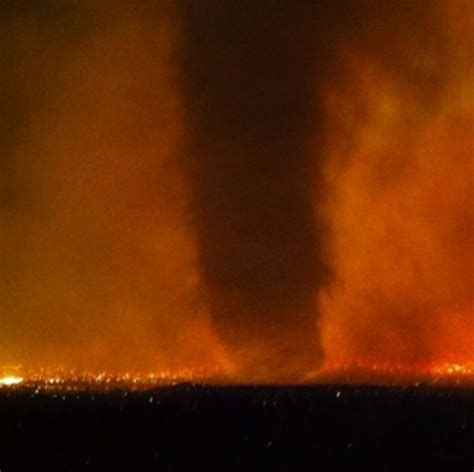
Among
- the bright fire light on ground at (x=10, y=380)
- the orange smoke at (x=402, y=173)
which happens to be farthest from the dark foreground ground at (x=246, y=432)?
the orange smoke at (x=402, y=173)

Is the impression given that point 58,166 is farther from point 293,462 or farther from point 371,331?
point 293,462

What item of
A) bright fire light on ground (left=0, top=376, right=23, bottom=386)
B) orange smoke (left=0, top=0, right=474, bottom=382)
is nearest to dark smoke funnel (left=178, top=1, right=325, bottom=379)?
orange smoke (left=0, top=0, right=474, bottom=382)

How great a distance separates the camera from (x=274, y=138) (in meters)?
30.5

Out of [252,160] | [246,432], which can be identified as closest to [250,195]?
[252,160]

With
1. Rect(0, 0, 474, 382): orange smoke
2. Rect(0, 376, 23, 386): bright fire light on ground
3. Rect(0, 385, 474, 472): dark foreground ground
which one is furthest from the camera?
Rect(0, 0, 474, 382): orange smoke

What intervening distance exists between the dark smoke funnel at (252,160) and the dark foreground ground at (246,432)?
10710mm

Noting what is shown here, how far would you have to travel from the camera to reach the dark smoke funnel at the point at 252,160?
1170 inches

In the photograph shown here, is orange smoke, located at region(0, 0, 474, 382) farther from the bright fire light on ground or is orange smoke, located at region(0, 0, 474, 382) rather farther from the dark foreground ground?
the dark foreground ground

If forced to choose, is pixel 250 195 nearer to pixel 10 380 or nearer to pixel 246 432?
pixel 10 380

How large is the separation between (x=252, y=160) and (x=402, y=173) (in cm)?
416

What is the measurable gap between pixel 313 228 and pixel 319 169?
159 centimetres

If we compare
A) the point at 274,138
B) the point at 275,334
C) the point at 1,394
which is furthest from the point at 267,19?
the point at 1,394

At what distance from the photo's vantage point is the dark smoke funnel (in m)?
29.7

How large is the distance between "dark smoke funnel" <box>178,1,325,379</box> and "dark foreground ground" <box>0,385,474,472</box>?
422 inches
